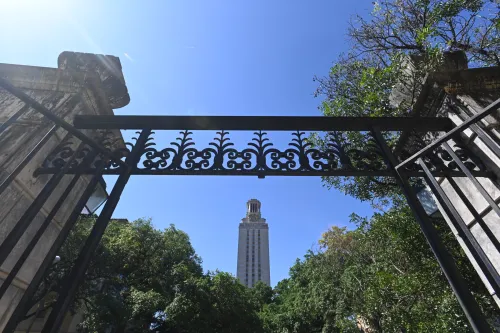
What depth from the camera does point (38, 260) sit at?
9.12ft

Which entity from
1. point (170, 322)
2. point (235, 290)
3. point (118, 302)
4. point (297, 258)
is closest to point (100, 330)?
point (118, 302)

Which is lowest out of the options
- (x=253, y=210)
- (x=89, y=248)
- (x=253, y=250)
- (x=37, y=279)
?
(x=37, y=279)

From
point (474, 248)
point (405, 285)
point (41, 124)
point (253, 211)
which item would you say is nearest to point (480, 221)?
point (474, 248)

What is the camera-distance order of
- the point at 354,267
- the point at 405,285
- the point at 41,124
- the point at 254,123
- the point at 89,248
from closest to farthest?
the point at 89,248 → the point at 41,124 → the point at 254,123 → the point at 405,285 → the point at 354,267

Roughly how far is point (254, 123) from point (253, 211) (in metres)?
82.6

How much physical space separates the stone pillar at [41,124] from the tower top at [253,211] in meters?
80.7

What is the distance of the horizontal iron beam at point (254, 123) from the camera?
3.08 m

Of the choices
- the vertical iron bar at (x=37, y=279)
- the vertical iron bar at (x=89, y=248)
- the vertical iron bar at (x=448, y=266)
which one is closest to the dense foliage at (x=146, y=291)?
the vertical iron bar at (x=89, y=248)

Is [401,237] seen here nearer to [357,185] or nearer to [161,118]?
[357,185]

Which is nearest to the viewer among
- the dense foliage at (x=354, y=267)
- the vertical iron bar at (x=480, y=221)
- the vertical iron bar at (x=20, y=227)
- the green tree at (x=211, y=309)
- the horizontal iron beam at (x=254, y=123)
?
the vertical iron bar at (x=20, y=227)

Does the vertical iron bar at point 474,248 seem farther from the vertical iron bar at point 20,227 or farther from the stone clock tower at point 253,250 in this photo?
the stone clock tower at point 253,250

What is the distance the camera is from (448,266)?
200 centimetres

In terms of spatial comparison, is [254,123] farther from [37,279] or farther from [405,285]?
[405,285]

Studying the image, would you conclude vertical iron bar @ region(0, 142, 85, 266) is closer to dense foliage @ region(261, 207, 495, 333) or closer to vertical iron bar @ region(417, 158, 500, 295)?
vertical iron bar @ region(417, 158, 500, 295)
